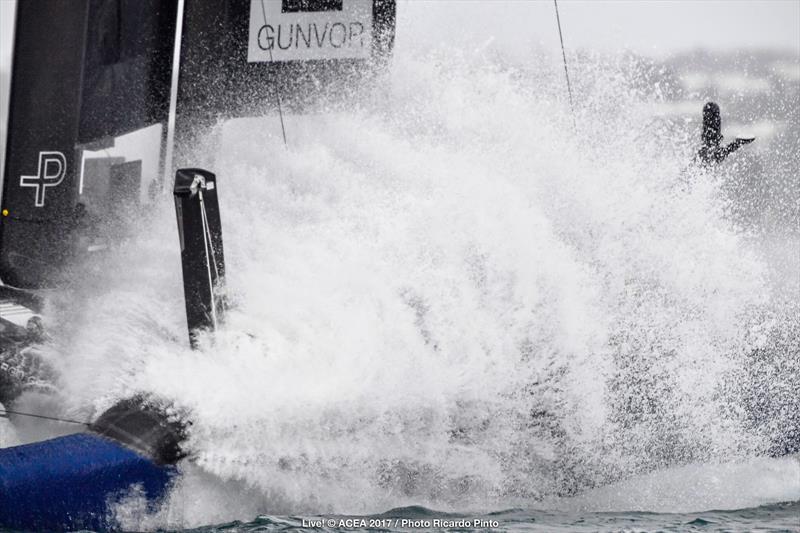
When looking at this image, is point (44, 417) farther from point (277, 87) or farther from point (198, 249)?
point (277, 87)

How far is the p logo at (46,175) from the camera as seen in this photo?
14.8ft

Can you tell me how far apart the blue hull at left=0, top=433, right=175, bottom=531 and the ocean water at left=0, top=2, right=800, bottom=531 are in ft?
0.17

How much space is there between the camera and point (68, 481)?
8.07 ft

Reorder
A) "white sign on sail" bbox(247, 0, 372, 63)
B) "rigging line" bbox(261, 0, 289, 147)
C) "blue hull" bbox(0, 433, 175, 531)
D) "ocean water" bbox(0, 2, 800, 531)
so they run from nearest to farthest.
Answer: "blue hull" bbox(0, 433, 175, 531)
"ocean water" bbox(0, 2, 800, 531)
"white sign on sail" bbox(247, 0, 372, 63)
"rigging line" bbox(261, 0, 289, 147)

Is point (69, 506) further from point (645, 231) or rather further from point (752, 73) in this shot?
point (752, 73)

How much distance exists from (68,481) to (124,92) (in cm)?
259

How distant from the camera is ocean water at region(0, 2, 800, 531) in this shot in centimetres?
276

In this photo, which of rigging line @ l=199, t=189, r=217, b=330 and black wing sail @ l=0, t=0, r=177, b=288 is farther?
black wing sail @ l=0, t=0, r=177, b=288

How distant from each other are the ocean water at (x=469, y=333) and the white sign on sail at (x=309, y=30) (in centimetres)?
23

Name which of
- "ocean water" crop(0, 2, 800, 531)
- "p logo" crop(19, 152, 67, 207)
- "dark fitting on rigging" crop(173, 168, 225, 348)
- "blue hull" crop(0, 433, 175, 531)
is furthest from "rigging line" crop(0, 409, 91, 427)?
"p logo" crop(19, 152, 67, 207)

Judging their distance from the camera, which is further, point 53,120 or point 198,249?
point 53,120

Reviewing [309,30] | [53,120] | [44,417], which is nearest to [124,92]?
[53,120]

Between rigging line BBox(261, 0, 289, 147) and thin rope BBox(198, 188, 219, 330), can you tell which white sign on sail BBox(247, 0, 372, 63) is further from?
thin rope BBox(198, 188, 219, 330)

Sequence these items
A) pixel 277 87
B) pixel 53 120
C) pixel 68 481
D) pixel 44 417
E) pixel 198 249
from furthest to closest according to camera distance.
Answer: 1. pixel 277 87
2. pixel 53 120
3. pixel 44 417
4. pixel 198 249
5. pixel 68 481
